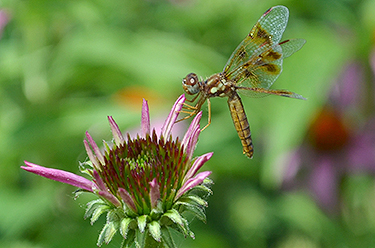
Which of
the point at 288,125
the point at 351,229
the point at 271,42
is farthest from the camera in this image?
the point at 351,229

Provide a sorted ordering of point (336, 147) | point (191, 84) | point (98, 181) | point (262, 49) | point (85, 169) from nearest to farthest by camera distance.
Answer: point (98, 181) → point (85, 169) → point (191, 84) → point (262, 49) → point (336, 147)

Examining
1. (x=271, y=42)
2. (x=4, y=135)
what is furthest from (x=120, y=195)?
(x=4, y=135)

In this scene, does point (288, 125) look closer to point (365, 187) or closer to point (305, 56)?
point (305, 56)

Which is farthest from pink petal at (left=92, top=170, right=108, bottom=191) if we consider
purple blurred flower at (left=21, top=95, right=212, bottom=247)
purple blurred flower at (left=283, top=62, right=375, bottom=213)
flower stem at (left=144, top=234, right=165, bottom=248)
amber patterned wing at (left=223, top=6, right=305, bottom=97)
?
purple blurred flower at (left=283, top=62, right=375, bottom=213)

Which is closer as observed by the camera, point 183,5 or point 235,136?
point 235,136

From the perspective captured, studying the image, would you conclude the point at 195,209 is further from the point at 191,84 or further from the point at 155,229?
the point at 191,84

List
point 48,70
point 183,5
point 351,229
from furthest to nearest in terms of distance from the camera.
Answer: point 183,5, point 48,70, point 351,229

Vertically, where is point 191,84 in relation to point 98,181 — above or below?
above

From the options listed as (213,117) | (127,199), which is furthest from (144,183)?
(213,117)
